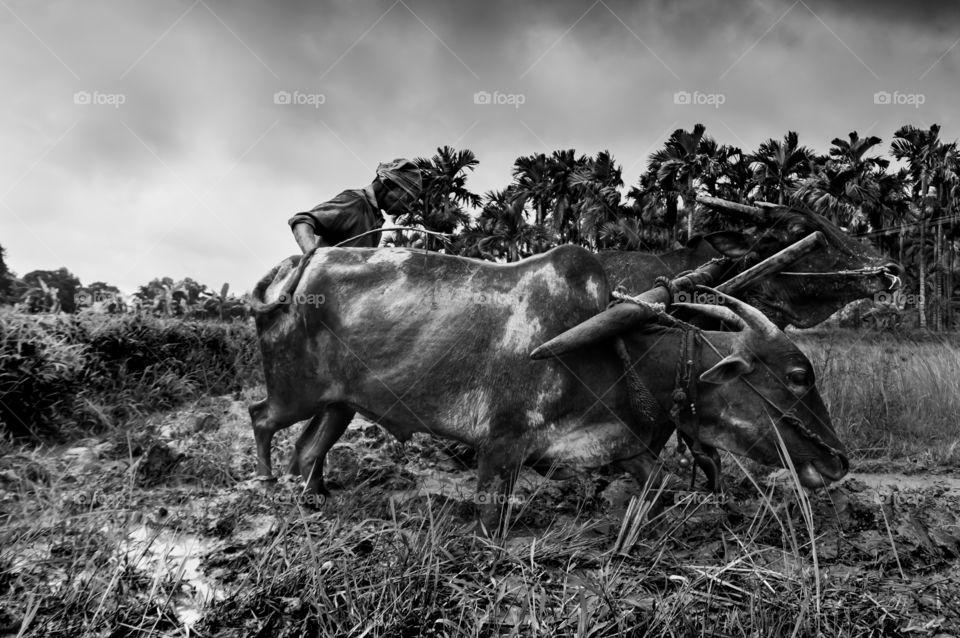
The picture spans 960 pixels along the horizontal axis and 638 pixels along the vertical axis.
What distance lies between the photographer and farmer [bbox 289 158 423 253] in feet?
13.0

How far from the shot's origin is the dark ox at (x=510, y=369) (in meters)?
3.00

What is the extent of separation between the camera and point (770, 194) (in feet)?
86.4

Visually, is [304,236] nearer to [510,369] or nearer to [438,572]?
[510,369]

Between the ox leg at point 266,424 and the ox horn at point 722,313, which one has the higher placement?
the ox horn at point 722,313

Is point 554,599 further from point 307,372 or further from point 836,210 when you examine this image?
point 836,210

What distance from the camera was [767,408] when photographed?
297 centimetres

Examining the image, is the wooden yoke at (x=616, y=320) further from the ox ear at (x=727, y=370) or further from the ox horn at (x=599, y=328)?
the ox ear at (x=727, y=370)

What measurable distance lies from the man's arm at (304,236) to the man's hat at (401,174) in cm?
70

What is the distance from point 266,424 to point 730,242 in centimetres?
364

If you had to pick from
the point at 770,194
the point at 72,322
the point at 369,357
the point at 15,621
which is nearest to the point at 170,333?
the point at 72,322

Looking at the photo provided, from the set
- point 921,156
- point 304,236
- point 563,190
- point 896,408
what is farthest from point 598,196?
point 304,236

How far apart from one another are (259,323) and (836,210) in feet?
95.2

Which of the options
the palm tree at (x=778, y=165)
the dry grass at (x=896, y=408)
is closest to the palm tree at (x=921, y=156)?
the palm tree at (x=778, y=165)

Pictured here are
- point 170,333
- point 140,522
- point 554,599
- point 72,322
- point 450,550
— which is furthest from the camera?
point 170,333
